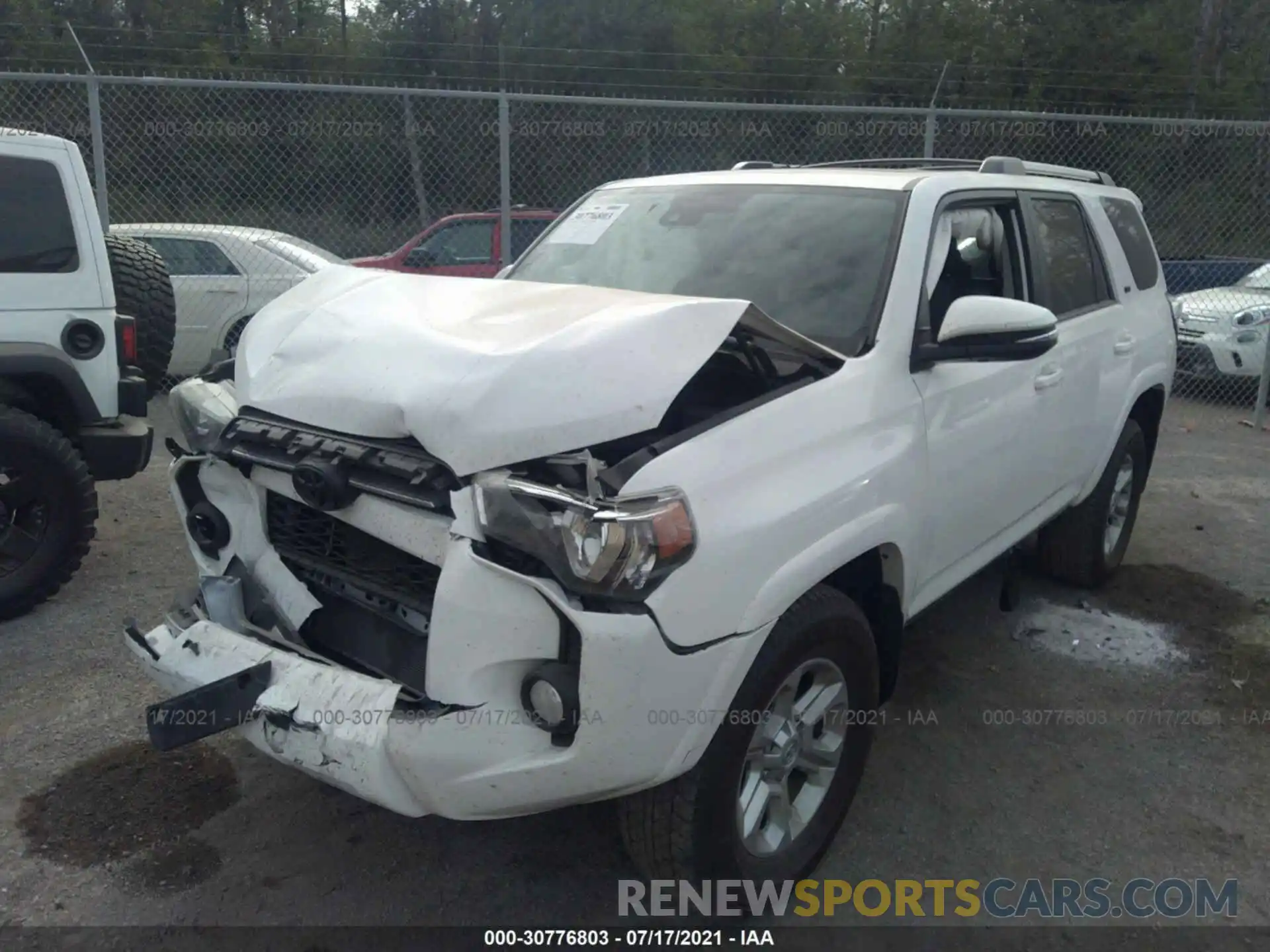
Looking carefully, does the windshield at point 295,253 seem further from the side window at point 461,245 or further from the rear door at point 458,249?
the side window at point 461,245

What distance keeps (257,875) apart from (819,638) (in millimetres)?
A: 1659

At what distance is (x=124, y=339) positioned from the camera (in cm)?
488

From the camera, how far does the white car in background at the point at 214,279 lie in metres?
9.08

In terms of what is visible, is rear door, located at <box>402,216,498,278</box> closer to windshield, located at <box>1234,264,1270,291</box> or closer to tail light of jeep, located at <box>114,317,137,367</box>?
tail light of jeep, located at <box>114,317,137,367</box>

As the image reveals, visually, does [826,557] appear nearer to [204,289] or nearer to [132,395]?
[132,395]

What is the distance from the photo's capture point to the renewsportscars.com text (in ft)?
9.46

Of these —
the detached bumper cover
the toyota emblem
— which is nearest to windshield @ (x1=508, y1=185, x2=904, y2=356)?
the detached bumper cover

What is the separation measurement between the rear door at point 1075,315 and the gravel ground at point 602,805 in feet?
2.82

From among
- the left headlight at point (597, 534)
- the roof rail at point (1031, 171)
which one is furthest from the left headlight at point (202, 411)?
the roof rail at point (1031, 171)

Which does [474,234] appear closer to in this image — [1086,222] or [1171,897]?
[1086,222]

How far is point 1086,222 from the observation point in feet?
15.4

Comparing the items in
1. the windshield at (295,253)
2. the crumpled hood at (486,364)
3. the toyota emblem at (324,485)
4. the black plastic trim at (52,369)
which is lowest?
the windshield at (295,253)

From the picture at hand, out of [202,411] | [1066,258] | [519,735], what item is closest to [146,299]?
[202,411]

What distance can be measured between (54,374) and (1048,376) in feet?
13.3
